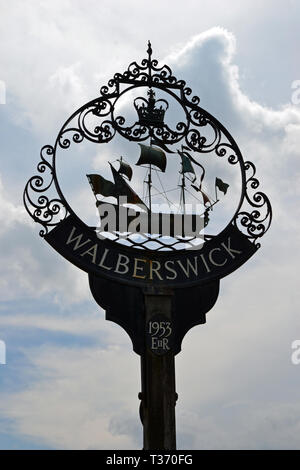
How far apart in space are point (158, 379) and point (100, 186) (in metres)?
3.70

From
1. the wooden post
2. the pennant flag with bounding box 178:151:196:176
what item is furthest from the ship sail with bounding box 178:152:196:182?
the wooden post

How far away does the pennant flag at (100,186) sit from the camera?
19.1 m

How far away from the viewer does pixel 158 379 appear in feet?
59.0

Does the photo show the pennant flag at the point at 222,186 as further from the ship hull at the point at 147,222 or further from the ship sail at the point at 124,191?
the ship sail at the point at 124,191

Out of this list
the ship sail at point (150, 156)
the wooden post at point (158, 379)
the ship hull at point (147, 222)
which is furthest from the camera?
the ship sail at point (150, 156)

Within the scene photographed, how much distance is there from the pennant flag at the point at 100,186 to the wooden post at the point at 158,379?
6.75 feet

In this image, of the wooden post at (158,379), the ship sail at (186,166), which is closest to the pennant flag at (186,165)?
the ship sail at (186,166)

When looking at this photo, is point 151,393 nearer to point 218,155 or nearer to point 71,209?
point 71,209

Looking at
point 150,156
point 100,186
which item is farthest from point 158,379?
point 150,156

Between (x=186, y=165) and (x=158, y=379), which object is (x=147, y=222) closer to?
(x=186, y=165)

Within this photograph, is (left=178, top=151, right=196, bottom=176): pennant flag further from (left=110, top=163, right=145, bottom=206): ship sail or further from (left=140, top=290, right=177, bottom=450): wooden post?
(left=140, top=290, right=177, bottom=450): wooden post
